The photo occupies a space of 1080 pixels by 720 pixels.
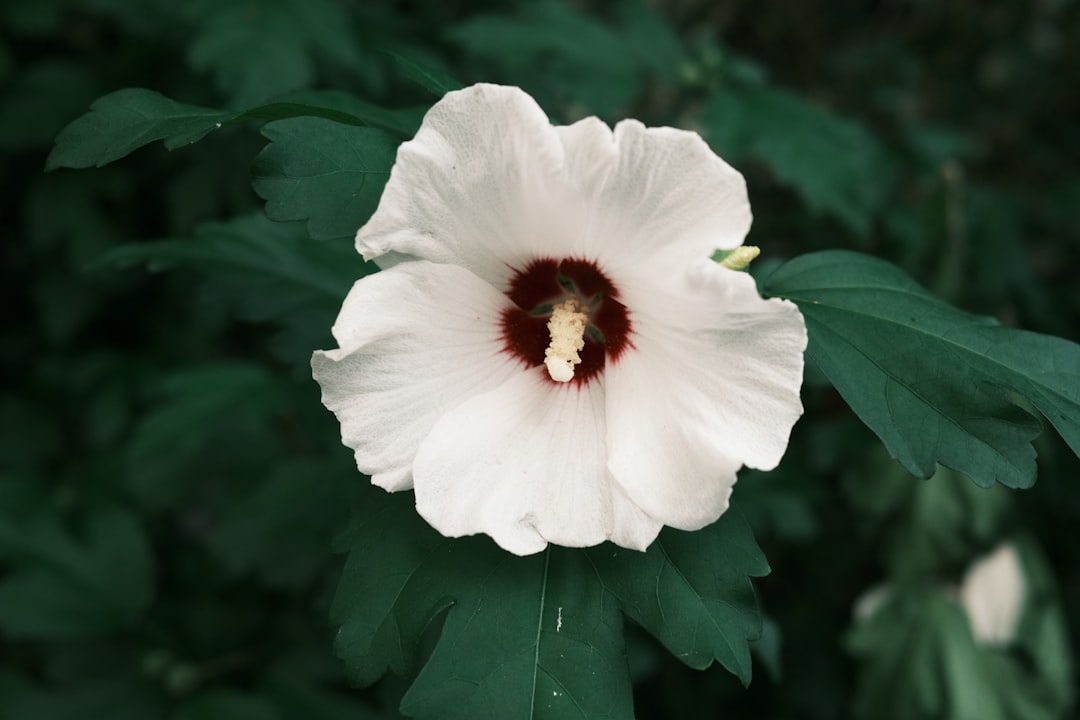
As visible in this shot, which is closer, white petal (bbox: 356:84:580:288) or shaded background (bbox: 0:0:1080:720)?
white petal (bbox: 356:84:580:288)

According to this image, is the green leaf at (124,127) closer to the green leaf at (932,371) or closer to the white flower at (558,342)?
the white flower at (558,342)

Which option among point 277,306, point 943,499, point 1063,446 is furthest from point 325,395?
point 1063,446

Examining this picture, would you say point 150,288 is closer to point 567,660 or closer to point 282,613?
point 282,613

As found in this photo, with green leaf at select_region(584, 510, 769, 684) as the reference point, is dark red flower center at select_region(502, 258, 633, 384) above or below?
above

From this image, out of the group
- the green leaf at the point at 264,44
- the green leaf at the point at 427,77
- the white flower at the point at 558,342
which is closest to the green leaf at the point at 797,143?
the green leaf at the point at 264,44

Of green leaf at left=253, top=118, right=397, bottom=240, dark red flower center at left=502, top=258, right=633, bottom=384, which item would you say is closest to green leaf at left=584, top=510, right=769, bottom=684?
dark red flower center at left=502, top=258, right=633, bottom=384

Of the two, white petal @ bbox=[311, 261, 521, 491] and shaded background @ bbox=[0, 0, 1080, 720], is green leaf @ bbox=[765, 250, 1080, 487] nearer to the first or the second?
white petal @ bbox=[311, 261, 521, 491]

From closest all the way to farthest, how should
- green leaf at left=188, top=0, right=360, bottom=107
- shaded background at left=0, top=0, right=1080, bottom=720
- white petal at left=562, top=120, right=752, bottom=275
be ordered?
white petal at left=562, top=120, right=752, bottom=275, green leaf at left=188, top=0, right=360, bottom=107, shaded background at left=0, top=0, right=1080, bottom=720
